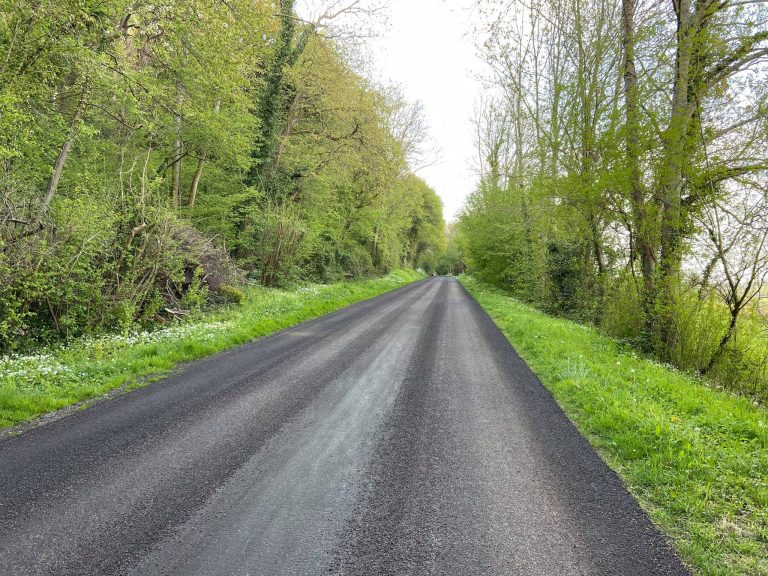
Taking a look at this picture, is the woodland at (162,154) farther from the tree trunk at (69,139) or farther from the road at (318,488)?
the road at (318,488)

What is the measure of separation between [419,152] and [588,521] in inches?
1226

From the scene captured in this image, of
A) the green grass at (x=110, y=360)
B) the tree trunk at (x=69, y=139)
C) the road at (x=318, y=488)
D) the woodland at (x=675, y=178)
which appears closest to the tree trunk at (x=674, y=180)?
the woodland at (x=675, y=178)

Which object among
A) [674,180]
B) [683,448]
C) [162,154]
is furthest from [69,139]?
[674,180]

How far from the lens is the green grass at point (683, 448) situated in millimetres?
2584

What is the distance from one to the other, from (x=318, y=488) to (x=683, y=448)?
3385 mm

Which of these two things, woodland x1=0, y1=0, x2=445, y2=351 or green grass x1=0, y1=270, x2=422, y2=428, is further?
woodland x1=0, y1=0, x2=445, y2=351

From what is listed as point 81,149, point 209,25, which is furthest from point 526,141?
point 81,149

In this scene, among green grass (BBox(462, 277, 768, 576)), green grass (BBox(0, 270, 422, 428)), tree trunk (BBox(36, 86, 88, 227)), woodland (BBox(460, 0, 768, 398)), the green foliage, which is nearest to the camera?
green grass (BBox(462, 277, 768, 576))

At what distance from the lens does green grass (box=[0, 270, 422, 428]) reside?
4719 mm

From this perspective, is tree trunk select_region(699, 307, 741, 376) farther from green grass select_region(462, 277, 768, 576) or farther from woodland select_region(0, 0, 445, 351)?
woodland select_region(0, 0, 445, 351)

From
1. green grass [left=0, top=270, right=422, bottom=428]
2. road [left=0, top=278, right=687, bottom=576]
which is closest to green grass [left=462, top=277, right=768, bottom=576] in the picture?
road [left=0, top=278, right=687, bottom=576]

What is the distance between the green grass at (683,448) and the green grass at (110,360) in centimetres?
616

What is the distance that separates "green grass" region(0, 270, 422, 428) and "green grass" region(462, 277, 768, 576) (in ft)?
20.2

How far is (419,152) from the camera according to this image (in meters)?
31.2
